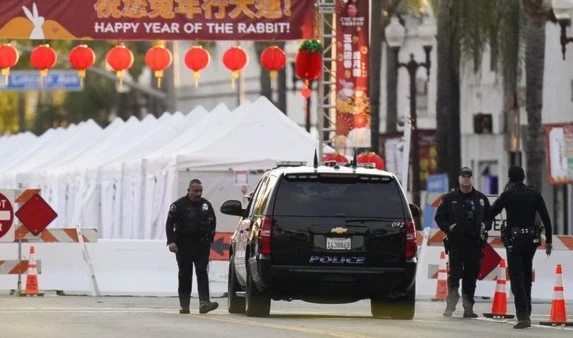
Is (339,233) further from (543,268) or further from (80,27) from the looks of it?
(80,27)

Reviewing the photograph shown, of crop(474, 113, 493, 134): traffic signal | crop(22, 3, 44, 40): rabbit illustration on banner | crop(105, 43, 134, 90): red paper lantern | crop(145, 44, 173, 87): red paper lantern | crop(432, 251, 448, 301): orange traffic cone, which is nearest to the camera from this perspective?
crop(432, 251, 448, 301): orange traffic cone

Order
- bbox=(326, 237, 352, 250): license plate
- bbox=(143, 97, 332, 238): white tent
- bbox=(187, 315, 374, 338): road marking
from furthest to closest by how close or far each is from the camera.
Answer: bbox=(143, 97, 332, 238): white tent
bbox=(326, 237, 352, 250): license plate
bbox=(187, 315, 374, 338): road marking

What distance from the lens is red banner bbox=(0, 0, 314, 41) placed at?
1368 inches

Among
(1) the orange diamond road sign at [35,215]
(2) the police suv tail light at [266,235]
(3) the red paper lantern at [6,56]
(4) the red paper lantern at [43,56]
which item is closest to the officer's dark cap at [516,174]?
(2) the police suv tail light at [266,235]

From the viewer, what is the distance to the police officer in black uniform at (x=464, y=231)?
23125 millimetres

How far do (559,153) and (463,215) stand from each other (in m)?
24.9

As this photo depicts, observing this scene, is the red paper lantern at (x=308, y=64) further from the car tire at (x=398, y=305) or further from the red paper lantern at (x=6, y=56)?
the car tire at (x=398, y=305)

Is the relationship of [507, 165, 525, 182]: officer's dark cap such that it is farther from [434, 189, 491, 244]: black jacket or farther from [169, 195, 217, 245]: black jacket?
[169, 195, 217, 245]: black jacket

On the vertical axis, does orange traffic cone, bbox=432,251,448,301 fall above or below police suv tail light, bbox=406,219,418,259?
below

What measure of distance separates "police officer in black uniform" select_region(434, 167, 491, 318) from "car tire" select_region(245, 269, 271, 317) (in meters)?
2.54

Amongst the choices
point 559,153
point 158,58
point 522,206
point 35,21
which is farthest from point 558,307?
point 559,153

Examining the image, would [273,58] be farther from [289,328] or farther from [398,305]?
[289,328]

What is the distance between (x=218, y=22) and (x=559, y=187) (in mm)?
27608

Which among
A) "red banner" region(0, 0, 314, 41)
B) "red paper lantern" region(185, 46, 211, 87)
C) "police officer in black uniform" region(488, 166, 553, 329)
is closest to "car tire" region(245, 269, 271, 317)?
"police officer in black uniform" region(488, 166, 553, 329)
